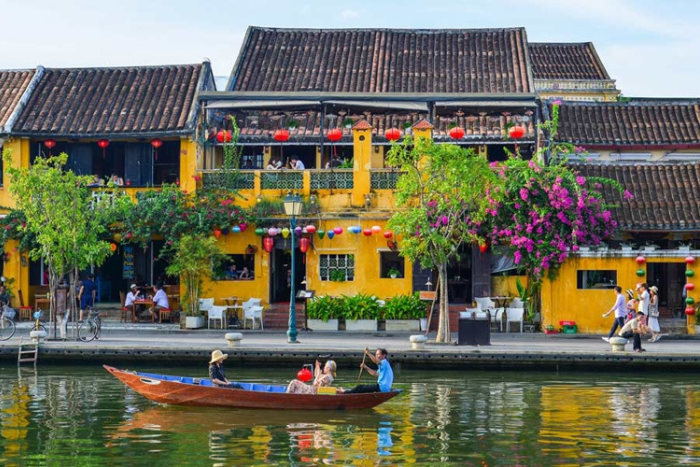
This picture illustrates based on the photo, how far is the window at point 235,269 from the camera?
115ft

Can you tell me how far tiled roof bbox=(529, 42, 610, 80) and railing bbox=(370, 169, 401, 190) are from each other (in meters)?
16.6

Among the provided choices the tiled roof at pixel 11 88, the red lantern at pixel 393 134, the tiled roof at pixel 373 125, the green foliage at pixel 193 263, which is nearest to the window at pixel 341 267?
the green foliage at pixel 193 263

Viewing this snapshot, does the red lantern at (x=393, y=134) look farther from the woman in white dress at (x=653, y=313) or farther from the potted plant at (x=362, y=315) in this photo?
the woman in white dress at (x=653, y=313)

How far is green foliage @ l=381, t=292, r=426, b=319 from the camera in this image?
110 ft

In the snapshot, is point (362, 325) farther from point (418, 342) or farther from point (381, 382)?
point (381, 382)

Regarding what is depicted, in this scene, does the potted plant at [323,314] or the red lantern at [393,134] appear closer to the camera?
the potted plant at [323,314]

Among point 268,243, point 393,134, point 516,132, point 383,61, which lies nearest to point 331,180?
point 393,134

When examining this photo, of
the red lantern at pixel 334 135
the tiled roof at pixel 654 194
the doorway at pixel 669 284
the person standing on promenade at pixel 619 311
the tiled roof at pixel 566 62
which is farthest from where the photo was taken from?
the tiled roof at pixel 566 62

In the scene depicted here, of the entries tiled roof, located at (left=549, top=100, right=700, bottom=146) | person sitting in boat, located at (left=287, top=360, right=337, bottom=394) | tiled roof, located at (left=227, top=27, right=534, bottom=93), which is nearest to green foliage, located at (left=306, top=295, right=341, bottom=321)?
tiled roof, located at (left=227, top=27, right=534, bottom=93)

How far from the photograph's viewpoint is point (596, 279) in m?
32.8

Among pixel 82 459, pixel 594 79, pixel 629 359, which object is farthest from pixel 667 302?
pixel 82 459

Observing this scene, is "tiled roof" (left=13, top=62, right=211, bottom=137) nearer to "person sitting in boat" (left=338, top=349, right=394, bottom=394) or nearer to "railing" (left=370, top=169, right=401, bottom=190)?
"railing" (left=370, top=169, right=401, bottom=190)

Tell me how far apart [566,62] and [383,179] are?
18.8m

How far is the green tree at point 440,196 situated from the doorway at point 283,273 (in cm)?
626
